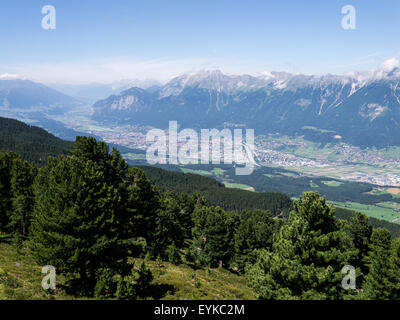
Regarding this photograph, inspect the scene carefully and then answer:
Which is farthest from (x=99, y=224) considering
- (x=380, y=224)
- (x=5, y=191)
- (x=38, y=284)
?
(x=380, y=224)

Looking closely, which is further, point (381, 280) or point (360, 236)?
point (360, 236)

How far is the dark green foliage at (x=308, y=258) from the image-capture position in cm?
2247

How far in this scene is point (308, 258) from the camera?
948 inches

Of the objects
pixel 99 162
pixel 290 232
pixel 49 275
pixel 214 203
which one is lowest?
pixel 214 203

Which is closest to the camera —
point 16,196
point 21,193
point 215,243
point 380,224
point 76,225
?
point 76,225

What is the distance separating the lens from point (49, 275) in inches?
988

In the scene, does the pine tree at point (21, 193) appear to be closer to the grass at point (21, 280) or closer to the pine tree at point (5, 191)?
the pine tree at point (5, 191)

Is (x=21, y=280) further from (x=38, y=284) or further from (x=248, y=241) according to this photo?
(x=248, y=241)

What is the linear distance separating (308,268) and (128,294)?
14513mm

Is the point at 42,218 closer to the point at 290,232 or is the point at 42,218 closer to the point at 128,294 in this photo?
the point at 128,294

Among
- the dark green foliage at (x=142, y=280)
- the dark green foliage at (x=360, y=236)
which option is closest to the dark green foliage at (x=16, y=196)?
the dark green foliage at (x=142, y=280)
